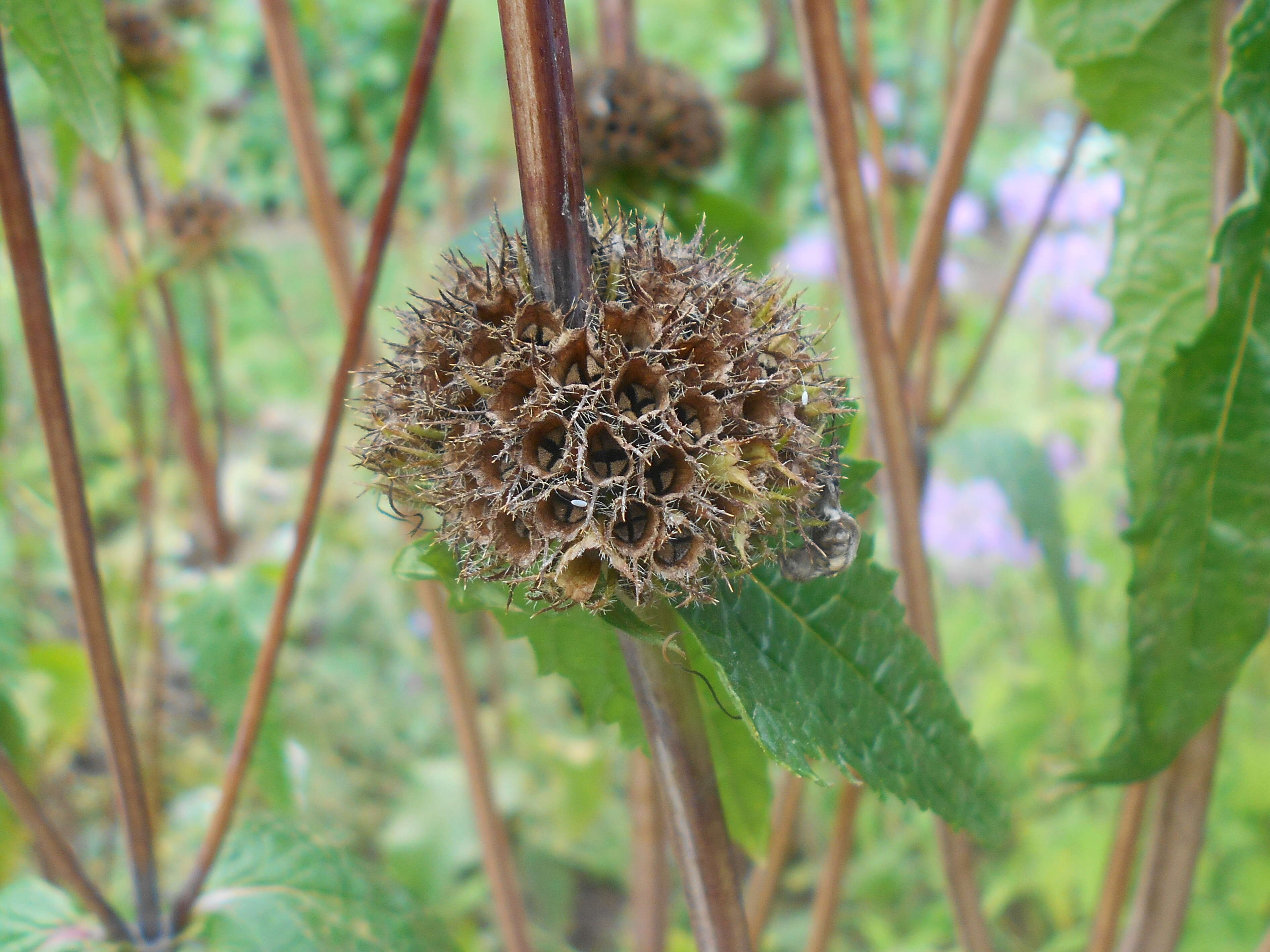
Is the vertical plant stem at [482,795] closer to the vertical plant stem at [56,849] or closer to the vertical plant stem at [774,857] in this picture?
the vertical plant stem at [774,857]

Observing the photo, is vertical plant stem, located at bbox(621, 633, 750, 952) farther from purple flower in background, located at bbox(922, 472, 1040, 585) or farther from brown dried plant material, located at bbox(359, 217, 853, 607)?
purple flower in background, located at bbox(922, 472, 1040, 585)

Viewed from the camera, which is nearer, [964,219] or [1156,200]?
[1156,200]

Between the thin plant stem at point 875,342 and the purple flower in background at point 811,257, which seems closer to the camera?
the thin plant stem at point 875,342

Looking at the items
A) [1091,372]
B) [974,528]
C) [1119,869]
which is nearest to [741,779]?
[1119,869]

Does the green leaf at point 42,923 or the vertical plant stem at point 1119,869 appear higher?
the vertical plant stem at point 1119,869

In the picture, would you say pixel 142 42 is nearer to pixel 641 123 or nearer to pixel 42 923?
pixel 641 123

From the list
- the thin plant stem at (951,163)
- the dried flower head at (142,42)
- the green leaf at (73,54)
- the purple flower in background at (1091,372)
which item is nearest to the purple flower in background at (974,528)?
the purple flower in background at (1091,372)
